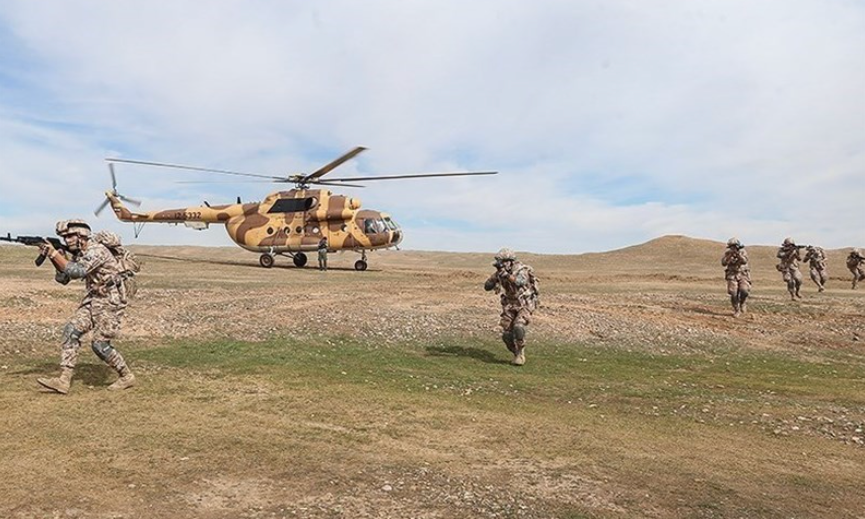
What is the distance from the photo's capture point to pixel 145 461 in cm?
613

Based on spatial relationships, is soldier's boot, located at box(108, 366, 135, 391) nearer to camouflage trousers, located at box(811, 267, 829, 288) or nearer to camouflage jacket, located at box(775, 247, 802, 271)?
camouflage jacket, located at box(775, 247, 802, 271)

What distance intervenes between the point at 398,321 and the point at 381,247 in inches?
728

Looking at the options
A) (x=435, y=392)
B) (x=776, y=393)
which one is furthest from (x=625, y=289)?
(x=435, y=392)

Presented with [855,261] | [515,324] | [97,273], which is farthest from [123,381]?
[855,261]

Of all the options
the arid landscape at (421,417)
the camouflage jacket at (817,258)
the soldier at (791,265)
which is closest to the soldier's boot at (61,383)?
the arid landscape at (421,417)

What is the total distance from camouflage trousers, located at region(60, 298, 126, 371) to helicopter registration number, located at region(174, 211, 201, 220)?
1126 inches

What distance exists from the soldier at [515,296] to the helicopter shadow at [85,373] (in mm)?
6627

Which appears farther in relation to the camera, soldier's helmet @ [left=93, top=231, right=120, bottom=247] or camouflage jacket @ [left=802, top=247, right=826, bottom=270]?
camouflage jacket @ [left=802, top=247, right=826, bottom=270]

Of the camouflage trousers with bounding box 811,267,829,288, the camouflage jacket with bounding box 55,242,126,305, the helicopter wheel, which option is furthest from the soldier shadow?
the helicopter wheel

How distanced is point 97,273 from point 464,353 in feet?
23.5

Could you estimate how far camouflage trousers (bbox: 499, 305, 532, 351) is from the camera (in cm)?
1209

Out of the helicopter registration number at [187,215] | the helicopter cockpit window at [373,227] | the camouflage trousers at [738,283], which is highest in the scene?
the helicopter registration number at [187,215]

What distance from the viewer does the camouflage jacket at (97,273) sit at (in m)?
8.24

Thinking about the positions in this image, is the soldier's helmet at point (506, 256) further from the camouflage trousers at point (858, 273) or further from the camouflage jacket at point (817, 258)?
the camouflage trousers at point (858, 273)
